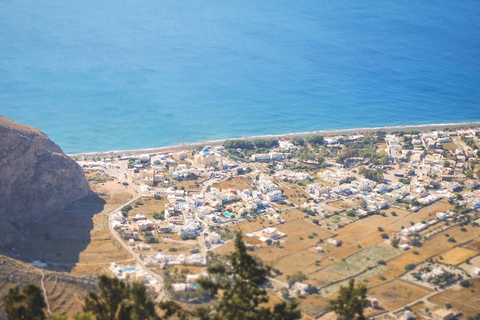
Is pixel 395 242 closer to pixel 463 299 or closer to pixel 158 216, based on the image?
pixel 463 299

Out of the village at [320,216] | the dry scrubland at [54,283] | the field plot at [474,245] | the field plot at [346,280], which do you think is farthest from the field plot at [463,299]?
the dry scrubland at [54,283]

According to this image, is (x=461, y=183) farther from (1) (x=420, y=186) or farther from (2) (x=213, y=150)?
(2) (x=213, y=150)

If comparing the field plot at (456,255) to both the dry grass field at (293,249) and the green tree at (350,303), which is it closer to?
the dry grass field at (293,249)

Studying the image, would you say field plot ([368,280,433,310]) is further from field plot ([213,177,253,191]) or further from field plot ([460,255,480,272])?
field plot ([213,177,253,191])

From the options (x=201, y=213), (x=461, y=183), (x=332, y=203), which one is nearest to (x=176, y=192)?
(x=201, y=213)

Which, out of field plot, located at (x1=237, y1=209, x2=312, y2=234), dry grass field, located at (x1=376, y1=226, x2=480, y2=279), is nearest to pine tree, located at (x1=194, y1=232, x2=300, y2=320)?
dry grass field, located at (x1=376, y1=226, x2=480, y2=279)
